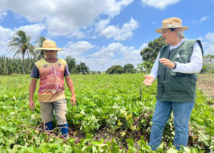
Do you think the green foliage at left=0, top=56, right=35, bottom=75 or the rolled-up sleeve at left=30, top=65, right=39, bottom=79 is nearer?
the rolled-up sleeve at left=30, top=65, right=39, bottom=79

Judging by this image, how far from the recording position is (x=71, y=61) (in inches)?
1969

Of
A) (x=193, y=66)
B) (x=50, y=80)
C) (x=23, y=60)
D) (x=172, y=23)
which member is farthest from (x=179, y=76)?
(x=23, y=60)

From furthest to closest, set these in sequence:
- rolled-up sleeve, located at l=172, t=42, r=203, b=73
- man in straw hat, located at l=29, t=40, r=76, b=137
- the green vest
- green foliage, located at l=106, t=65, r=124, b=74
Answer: green foliage, located at l=106, t=65, r=124, b=74 → man in straw hat, located at l=29, t=40, r=76, b=137 → the green vest → rolled-up sleeve, located at l=172, t=42, r=203, b=73

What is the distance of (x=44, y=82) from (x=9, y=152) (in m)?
1.43

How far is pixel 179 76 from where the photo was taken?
2.05 metres

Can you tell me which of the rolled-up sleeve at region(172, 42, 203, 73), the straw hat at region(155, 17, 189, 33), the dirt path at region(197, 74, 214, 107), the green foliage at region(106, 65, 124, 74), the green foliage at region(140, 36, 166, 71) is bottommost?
the dirt path at region(197, 74, 214, 107)

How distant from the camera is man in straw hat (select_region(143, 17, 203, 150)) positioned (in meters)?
1.93

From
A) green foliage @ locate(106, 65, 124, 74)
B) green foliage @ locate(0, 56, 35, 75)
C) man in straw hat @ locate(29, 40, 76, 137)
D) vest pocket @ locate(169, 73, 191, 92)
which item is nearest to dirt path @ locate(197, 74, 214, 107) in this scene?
vest pocket @ locate(169, 73, 191, 92)

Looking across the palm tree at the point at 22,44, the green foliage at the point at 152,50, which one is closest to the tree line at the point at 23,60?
the palm tree at the point at 22,44

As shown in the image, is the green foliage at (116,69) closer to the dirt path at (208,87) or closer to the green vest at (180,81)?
the dirt path at (208,87)

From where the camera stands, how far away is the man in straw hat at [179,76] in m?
1.93

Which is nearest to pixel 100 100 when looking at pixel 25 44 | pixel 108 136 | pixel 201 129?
pixel 108 136

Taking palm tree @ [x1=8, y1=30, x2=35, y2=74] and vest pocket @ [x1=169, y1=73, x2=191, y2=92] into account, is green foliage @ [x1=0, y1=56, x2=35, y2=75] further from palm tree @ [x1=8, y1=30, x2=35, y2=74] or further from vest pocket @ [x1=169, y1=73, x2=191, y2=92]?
vest pocket @ [x1=169, y1=73, x2=191, y2=92]

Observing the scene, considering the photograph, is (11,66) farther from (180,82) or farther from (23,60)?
(180,82)
